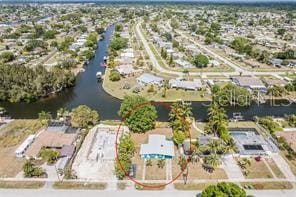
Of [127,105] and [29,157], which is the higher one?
[127,105]

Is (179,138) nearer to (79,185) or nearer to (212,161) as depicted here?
(212,161)

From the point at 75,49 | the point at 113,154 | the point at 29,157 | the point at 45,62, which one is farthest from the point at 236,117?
the point at 75,49

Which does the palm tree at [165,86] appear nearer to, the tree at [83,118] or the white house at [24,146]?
the tree at [83,118]

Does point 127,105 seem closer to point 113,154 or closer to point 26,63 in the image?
point 113,154

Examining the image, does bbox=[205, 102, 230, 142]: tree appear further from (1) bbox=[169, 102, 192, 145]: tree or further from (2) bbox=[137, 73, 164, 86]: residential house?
(2) bbox=[137, 73, 164, 86]: residential house

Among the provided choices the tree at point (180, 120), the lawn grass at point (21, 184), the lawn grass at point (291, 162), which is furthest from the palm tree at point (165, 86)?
the lawn grass at point (21, 184)

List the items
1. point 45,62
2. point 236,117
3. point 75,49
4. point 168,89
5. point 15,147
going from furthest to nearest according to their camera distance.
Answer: point 75,49 < point 45,62 < point 168,89 < point 236,117 < point 15,147
